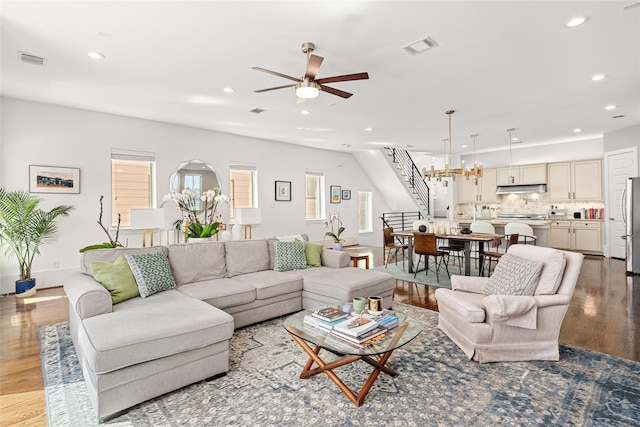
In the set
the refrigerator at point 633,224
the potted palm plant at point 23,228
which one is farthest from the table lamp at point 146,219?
the refrigerator at point 633,224

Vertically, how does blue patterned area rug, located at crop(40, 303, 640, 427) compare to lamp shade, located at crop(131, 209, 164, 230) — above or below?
below

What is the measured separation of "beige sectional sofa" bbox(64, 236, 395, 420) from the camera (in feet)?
6.64

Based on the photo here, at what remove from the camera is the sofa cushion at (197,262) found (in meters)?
3.49

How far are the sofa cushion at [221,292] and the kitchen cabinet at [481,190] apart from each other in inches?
332

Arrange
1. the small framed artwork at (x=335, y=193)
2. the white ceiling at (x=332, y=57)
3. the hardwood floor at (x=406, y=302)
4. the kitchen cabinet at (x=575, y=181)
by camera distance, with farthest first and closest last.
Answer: the small framed artwork at (x=335, y=193) < the kitchen cabinet at (x=575, y=181) < the white ceiling at (x=332, y=57) < the hardwood floor at (x=406, y=302)

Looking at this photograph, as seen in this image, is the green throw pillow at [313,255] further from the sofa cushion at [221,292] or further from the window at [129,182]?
the window at [129,182]

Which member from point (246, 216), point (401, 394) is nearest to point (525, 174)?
point (246, 216)

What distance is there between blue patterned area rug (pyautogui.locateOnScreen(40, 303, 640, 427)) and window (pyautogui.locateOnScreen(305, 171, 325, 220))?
256 inches

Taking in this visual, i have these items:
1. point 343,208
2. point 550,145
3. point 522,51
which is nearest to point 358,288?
point 522,51

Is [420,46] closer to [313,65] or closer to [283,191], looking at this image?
[313,65]

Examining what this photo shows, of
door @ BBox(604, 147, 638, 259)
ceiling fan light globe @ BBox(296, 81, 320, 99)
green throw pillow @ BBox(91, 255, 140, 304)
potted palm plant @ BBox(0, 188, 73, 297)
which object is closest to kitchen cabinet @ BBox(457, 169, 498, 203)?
door @ BBox(604, 147, 638, 259)

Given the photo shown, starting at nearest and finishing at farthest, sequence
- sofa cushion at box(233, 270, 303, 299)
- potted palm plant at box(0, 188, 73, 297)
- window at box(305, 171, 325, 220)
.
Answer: sofa cushion at box(233, 270, 303, 299) < potted palm plant at box(0, 188, 73, 297) < window at box(305, 171, 325, 220)

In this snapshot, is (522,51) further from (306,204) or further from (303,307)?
(306,204)

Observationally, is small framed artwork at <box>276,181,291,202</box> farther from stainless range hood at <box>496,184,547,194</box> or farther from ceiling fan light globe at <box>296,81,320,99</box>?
stainless range hood at <box>496,184,547,194</box>
